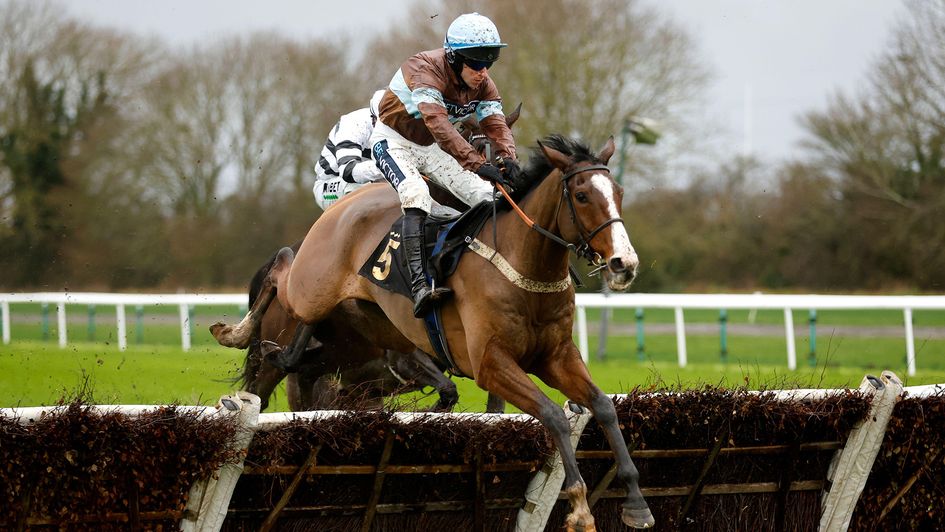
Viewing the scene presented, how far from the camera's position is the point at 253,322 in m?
6.91

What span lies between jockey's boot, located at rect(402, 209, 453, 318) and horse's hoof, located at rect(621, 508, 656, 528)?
4.19ft

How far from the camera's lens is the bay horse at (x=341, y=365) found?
20.4 feet

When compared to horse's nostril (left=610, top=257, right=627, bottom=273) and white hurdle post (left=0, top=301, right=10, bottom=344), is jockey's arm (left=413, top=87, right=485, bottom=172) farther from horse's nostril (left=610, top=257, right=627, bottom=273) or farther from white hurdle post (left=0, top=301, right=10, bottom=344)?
white hurdle post (left=0, top=301, right=10, bottom=344)

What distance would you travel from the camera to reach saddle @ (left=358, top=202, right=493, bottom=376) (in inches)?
205

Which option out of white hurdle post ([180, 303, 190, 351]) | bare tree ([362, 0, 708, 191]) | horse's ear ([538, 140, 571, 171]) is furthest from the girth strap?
bare tree ([362, 0, 708, 191])

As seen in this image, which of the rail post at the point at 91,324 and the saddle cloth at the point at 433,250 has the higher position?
the saddle cloth at the point at 433,250

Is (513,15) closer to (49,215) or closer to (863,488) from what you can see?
(49,215)

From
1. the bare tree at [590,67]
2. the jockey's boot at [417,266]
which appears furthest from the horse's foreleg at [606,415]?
the bare tree at [590,67]

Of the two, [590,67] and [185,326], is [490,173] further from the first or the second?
[590,67]

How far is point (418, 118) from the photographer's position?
5.76m

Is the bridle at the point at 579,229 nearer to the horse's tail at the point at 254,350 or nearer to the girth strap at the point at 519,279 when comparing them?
the girth strap at the point at 519,279

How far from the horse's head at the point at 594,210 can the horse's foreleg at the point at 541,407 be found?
546 mm

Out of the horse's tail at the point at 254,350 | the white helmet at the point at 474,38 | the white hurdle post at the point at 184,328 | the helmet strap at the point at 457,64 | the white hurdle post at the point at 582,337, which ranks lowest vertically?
the white hurdle post at the point at 184,328

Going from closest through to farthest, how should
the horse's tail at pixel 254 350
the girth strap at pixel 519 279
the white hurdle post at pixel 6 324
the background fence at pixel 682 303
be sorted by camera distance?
the girth strap at pixel 519 279 < the horse's tail at pixel 254 350 < the background fence at pixel 682 303 < the white hurdle post at pixel 6 324
